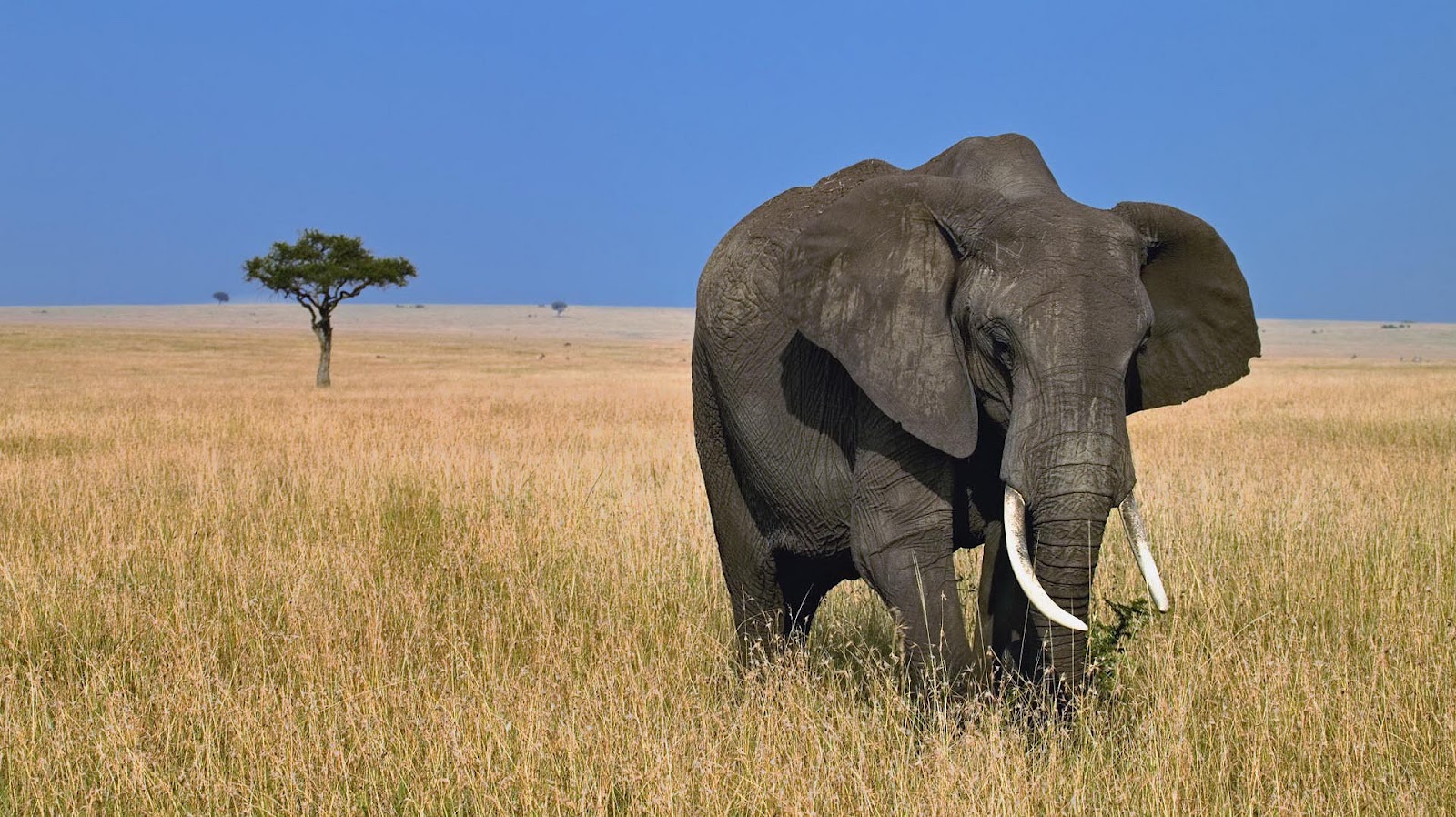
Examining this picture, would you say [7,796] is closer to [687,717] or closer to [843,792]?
[687,717]

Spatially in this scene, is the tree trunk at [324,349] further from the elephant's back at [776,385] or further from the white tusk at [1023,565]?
the white tusk at [1023,565]

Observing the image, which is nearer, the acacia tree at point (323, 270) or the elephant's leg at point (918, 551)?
the elephant's leg at point (918, 551)

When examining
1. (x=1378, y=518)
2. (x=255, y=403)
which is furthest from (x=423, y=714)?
(x=255, y=403)

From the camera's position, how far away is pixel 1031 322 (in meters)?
3.85

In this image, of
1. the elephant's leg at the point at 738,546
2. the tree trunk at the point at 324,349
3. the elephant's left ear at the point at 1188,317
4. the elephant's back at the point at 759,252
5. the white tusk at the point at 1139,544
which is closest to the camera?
the white tusk at the point at 1139,544

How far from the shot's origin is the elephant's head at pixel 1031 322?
12.4 feet

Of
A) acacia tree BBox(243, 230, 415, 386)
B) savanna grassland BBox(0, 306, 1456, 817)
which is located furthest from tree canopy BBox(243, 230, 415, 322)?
savanna grassland BBox(0, 306, 1456, 817)

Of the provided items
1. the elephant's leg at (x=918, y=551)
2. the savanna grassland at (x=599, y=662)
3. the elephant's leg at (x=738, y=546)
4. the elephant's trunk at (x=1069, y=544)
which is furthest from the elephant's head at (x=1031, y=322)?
the elephant's leg at (x=738, y=546)

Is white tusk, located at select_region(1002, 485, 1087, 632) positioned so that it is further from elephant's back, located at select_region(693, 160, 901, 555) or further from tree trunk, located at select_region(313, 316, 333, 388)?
tree trunk, located at select_region(313, 316, 333, 388)

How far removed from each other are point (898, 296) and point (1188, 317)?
133 cm

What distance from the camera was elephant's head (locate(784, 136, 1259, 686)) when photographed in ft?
12.4

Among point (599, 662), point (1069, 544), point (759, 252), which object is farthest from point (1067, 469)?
point (599, 662)

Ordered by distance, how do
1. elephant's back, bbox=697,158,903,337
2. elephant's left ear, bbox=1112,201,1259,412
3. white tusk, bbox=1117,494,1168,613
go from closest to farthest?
white tusk, bbox=1117,494,1168,613 → elephant's left ear, bbox=1112,201,1259,412 → elephant's back, bbox=697,158,903,337

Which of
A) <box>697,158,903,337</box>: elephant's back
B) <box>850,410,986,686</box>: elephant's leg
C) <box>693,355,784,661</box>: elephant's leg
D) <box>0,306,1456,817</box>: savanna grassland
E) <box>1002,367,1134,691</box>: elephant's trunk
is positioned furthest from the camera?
<box>693,355,784,661</box>: elephant's leg
